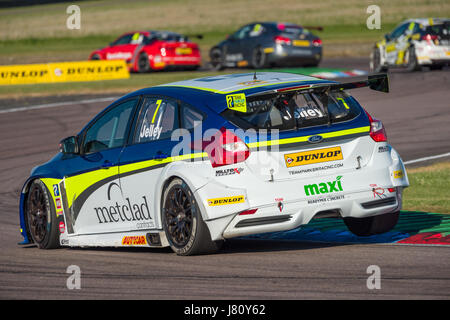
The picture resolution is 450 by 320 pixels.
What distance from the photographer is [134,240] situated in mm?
8609

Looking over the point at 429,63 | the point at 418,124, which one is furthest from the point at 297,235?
the point at 429,63

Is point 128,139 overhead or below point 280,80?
below

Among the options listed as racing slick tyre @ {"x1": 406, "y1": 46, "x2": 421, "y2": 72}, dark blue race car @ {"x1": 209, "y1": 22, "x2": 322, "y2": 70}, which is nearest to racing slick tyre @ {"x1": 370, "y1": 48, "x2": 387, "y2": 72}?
racing slick tyre @ {"x1": 406, "y1": 46, "x2": 421, "y2": 72}

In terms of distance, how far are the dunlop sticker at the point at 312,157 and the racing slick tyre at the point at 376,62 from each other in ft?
61.9

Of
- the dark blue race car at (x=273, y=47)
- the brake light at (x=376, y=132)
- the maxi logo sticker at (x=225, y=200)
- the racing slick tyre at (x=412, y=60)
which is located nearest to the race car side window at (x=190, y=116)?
A: the maxi logo sticker at (x=225, y=200)

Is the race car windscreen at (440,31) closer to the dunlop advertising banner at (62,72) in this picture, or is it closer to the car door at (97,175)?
the dunlop advertising banner at (62,72)

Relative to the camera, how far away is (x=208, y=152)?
7.74 meters

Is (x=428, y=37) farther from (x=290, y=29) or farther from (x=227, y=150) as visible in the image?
(x=227, y=150)

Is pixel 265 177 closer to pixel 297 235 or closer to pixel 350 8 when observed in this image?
pixel 297 235

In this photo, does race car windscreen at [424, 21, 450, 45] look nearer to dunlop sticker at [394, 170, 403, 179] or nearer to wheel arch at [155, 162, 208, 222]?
dunlop sticker at [394, 170, 403, 179]

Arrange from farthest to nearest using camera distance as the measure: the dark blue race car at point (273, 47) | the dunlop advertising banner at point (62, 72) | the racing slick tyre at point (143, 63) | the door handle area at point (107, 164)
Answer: the racing slick tyre at point (143, 63), the dark blue race car at point (273, 47), the dunlop advertising banner at point (62, 72), the door handle area at point (107, 164)

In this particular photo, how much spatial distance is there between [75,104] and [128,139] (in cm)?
1386

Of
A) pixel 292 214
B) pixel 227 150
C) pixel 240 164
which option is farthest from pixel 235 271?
pixel 227 150

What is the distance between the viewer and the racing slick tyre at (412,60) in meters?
25.3
